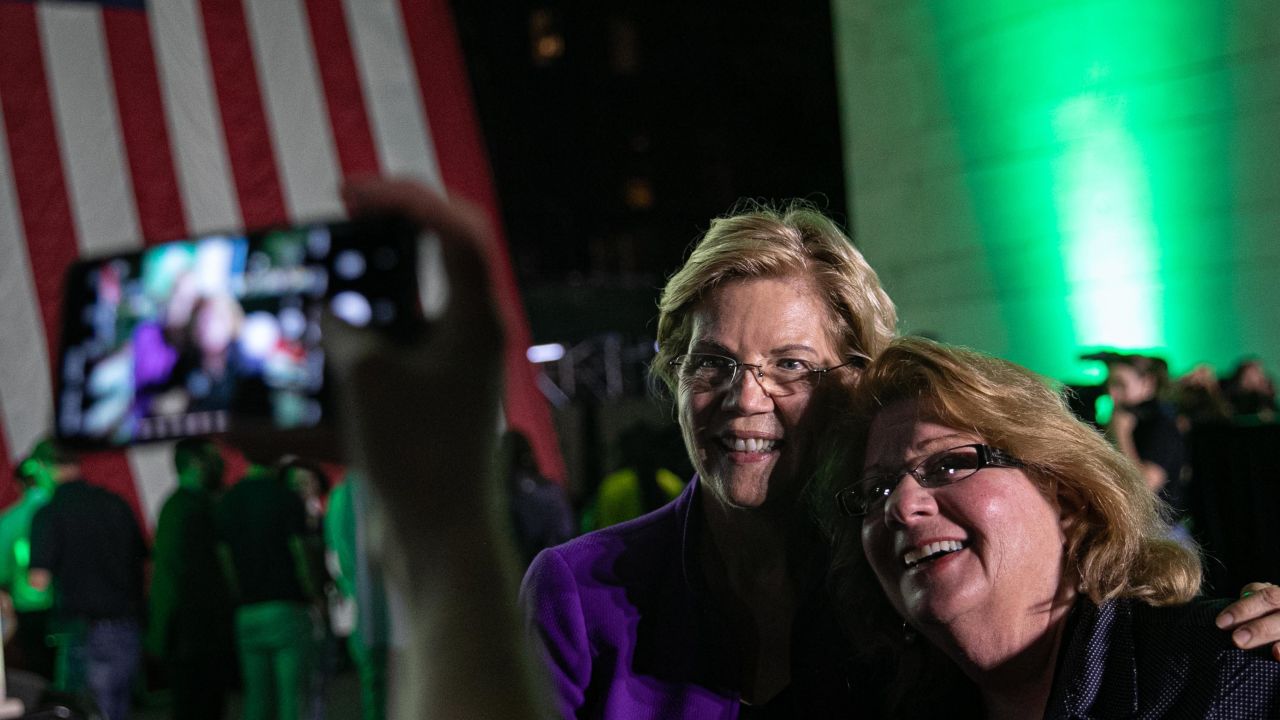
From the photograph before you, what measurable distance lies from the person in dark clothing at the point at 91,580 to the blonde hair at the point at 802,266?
440 centimetres

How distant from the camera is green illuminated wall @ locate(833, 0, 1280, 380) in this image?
711cm

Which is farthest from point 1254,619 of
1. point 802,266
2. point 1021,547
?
point 802,266

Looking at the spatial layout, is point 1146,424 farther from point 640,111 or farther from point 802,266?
point 640,111

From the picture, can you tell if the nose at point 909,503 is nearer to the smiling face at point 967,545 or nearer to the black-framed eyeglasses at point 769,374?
the smiling face at point 967,545

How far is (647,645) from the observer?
1.92m

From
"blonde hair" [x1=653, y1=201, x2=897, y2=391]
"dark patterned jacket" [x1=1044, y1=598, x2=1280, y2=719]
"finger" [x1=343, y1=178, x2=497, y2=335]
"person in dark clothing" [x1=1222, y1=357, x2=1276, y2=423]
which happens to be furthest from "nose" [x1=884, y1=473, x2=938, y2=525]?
"person in dark clothing" [x1=1222, y1=357, x2=1276, y2=423]

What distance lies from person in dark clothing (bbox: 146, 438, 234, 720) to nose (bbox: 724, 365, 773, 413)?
3915 millimetres

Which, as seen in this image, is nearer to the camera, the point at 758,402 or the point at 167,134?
the point at 758,402

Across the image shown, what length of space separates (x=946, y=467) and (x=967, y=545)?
12 centimetres

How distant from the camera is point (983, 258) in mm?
8492

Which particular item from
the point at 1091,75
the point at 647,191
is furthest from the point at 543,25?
the point at 1091,75

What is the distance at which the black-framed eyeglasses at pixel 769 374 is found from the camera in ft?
6.50

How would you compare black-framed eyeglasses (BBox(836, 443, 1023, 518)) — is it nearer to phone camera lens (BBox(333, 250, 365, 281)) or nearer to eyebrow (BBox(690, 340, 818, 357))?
eyebrow (BBox(690, 340, 818, 357))

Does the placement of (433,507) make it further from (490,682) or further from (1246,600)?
(1246,600)
